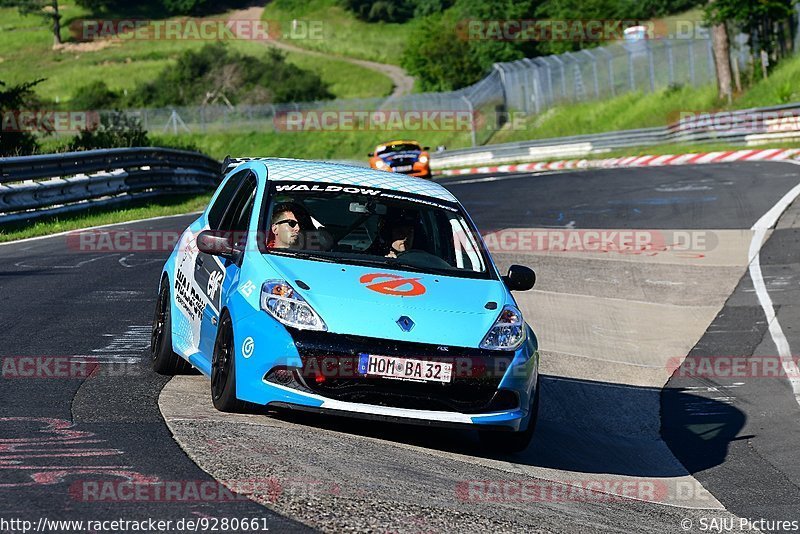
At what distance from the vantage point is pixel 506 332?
7.33 m

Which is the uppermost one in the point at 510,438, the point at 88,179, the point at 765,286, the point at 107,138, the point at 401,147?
the point at 510,438

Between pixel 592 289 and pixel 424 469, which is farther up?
pixel 424 469

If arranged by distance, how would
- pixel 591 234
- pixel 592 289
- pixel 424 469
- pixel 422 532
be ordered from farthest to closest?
pixel 591 234
pixel 592 289
pixel 424 469
pixel 422 532

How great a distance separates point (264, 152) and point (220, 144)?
9.43 ft

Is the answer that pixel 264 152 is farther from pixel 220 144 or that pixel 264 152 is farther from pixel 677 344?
pixel 677 344

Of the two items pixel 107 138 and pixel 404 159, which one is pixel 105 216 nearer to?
pixel 107 138

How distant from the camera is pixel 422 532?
17.3 ft

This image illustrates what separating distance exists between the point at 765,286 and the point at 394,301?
8316mm

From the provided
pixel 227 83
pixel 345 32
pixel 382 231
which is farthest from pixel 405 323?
pixel 345 32

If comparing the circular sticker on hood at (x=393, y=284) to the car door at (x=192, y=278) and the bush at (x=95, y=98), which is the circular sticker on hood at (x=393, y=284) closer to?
the car door at (x=192, y=278)

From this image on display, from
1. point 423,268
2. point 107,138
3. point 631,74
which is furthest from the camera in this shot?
point 631,74

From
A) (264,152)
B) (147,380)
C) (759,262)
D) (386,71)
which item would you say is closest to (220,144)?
(264,152)

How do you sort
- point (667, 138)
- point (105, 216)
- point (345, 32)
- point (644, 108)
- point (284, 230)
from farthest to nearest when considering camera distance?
point (345, 32) < point (644, 108) < point (667, 138) < point (105, 216) < point (284, 230)

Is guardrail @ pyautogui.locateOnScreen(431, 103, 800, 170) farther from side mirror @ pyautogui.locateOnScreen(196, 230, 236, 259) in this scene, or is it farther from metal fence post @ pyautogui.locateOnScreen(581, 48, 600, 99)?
side mirror @ pyautogui.locateOnScreen(196, 230, 236, 259)
